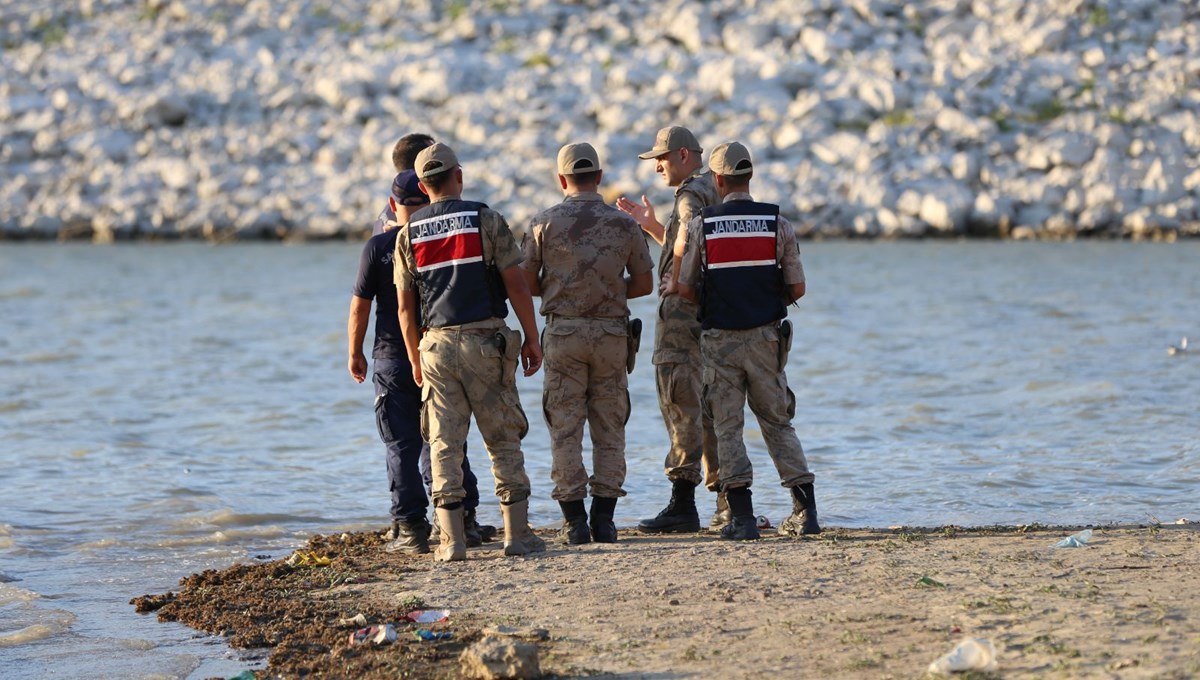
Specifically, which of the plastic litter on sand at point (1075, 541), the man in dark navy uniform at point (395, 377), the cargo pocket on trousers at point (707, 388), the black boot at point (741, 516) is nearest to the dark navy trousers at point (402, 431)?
the man in dark navy uniform at point (395, 377)

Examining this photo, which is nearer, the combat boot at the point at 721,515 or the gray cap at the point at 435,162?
the gray cap at the point at 435,162

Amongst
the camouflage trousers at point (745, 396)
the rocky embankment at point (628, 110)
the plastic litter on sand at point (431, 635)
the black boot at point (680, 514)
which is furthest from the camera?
the rocky embankment at point (628, 110)

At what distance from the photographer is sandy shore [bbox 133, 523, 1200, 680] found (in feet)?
17.7

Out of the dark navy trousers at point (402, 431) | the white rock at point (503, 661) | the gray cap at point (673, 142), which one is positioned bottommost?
the white rock at point (503, 661)

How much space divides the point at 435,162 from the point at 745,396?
5.81ft

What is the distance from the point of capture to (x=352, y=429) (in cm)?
1228

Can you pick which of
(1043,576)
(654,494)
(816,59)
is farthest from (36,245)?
(1043,576)

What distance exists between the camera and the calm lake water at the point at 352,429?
8.12 meters

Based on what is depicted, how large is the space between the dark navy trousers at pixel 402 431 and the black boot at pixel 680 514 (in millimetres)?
1012

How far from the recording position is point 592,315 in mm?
7438

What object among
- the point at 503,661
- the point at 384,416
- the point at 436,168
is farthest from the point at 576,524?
the point at 503,661

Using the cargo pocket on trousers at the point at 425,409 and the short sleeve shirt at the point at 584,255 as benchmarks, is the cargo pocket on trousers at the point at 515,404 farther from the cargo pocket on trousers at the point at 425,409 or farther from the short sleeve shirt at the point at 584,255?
the short sleeve shirt at the point at 584,255

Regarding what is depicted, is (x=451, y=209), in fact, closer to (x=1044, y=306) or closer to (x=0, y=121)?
(x=1044, y=306)

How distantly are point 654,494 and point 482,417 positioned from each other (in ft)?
7.97
